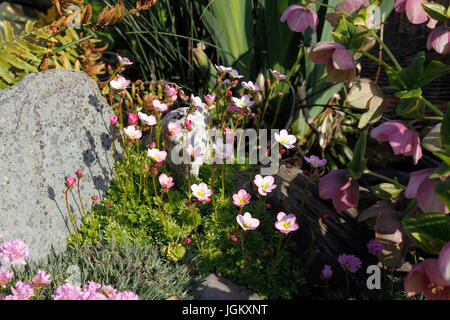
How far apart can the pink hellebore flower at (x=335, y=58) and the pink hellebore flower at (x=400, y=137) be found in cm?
27

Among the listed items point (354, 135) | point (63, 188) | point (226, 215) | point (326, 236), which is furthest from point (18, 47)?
point (354, 135)

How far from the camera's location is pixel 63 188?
1.94m

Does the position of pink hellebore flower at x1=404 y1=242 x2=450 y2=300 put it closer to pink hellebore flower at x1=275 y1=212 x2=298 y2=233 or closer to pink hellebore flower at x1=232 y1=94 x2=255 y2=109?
pink hellebore flower at x1=275 y1=212 x2=298 y2=233

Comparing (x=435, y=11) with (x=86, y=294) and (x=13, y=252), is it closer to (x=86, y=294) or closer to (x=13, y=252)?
(x=86, y=294)

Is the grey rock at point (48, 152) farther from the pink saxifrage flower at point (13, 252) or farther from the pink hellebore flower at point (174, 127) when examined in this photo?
the pink hellebore flower at point (174, 127)

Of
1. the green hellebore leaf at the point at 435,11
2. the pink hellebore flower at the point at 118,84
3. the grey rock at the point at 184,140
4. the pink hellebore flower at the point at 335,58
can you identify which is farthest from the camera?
the grey rock at the point at 184,140

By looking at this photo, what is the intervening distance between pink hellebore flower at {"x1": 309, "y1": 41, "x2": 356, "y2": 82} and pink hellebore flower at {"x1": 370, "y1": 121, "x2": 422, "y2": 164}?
0.27 meters

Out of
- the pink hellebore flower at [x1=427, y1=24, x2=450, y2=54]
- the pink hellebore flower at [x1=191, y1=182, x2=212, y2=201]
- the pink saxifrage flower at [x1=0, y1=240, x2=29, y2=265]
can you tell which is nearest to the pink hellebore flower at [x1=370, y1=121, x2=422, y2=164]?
the pink hellebore flower at [x1=427, y1=24, x2=450, y2=54]

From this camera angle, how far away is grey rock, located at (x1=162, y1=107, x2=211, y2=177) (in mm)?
2201

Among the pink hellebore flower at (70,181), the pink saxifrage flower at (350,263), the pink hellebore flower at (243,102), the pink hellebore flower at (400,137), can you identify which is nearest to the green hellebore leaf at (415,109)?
the pink hellebore flower at (400,137)

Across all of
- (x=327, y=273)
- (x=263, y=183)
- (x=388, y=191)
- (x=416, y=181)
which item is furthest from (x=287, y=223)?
(x=416, y=181)

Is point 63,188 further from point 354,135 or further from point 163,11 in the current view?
point 354,135

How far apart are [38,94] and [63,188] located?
49cm

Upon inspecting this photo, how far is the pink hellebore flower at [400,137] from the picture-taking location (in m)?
1.40
